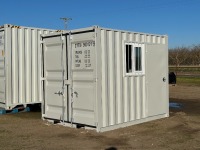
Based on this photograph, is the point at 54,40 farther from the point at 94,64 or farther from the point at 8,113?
the point at 8,113

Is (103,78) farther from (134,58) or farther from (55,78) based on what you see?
(55,78)

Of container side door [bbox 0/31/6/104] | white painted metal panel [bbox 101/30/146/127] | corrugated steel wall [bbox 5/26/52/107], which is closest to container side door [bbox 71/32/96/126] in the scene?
white painted metal panel [bbox 101/30/146/127]

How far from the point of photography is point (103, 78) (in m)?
8.34

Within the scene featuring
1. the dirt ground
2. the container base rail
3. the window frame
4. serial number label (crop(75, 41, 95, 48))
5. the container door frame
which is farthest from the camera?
the container base rail

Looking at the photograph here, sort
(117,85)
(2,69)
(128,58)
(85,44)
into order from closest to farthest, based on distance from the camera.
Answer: (85,44) → (117,85) → (128,58) → (2,69)

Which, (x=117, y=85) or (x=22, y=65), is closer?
(x=117, y=85)

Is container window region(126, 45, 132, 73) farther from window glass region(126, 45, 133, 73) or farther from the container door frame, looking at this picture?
the container door frame

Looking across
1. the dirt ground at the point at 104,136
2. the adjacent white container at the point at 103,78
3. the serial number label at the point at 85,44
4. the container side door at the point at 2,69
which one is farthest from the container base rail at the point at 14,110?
the serial number label at the point at 85,44

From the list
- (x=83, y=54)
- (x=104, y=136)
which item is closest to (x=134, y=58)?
(x=83, y=54)

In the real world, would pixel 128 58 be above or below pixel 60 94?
above

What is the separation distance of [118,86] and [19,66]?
445 centimetres

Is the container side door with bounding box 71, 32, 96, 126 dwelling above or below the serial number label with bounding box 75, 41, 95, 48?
below

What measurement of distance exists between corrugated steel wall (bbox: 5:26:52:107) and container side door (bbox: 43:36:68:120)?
2.05 metres

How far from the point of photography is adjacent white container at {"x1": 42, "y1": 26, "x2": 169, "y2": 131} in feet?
27.2
